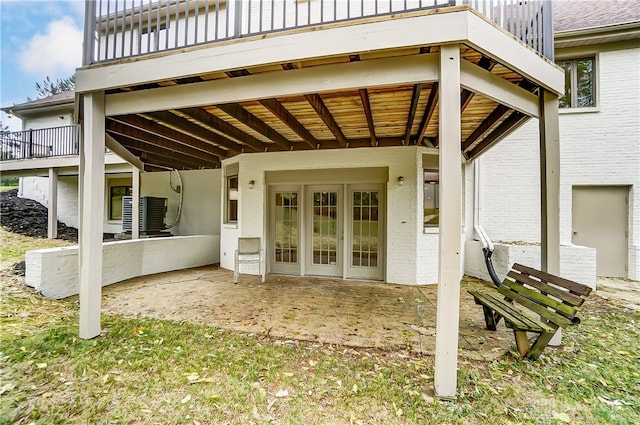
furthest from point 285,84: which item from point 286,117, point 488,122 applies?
point 488,122

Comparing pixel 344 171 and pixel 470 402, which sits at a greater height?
pixel 344 171

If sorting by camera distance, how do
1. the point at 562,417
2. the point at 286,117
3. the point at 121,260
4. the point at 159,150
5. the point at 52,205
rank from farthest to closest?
the point at 52,205, the point at 159,150, the point at 121,260, the point at 286,117, the point at 562,417

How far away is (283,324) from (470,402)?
213 cm

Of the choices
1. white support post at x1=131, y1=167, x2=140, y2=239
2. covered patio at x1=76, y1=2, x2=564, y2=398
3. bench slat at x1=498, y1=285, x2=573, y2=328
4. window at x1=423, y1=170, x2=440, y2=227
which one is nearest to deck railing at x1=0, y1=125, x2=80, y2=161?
white support post at x1=131, y1=167, x2=140, y2=239

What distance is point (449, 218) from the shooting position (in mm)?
2240

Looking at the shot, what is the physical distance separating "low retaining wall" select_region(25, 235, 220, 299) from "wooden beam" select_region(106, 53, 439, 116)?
9.29ft

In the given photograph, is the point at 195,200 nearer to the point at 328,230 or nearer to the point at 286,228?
the point at 286,228

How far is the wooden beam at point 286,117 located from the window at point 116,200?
28.3 feet

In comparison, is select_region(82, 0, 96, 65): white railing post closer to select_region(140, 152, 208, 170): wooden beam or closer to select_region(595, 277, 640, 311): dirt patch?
select_region(140, 152, 208, 170): wooden beam

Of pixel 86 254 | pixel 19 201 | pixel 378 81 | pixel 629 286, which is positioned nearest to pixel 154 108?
pixel 86 254

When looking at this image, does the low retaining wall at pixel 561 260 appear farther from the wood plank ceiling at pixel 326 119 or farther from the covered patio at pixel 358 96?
the covered patio at pixel 358 96

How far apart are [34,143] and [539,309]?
15.1 meters

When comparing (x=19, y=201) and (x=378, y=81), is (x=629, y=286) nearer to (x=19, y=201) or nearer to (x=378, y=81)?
(x=378, y=81)

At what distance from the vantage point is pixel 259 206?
629 cm
